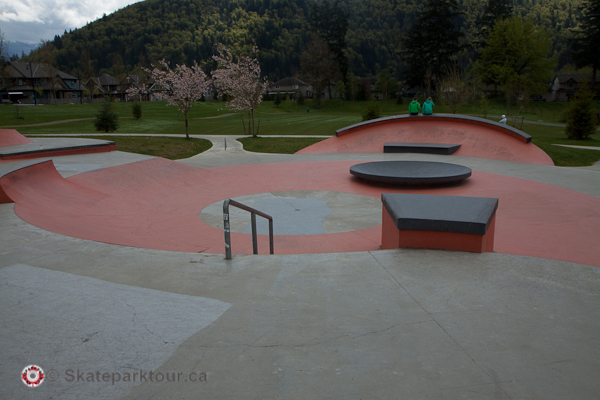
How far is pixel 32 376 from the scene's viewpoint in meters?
2.46

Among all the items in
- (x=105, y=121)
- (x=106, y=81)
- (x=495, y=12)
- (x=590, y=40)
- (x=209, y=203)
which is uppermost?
(x=495, y=12)

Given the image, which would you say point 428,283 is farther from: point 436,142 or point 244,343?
point 436,142

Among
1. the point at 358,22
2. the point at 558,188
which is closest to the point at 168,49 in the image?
the point at 358,22

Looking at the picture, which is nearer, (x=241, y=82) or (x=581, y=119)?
(x=581, y=119)

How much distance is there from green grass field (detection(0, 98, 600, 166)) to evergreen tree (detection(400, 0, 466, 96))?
7.04 metres

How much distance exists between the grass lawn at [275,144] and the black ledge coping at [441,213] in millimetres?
16010

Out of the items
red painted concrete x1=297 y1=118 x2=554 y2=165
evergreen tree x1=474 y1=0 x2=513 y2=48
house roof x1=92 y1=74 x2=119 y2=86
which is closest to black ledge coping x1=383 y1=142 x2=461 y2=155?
red painted concrete x1=297 y1=118 x2=554 y2=165

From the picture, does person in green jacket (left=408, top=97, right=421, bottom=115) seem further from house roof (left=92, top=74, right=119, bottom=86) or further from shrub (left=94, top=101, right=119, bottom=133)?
house roof (left=92, top=74, right=119, bottom=86)

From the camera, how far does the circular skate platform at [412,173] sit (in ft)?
36.9

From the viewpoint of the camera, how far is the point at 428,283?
3.92 m

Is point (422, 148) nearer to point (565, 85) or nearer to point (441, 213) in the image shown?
point (441, 213)

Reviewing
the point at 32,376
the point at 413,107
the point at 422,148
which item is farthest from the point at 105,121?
the point at 32,376

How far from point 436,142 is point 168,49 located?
142115 millimetres

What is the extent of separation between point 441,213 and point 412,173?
7.08m
